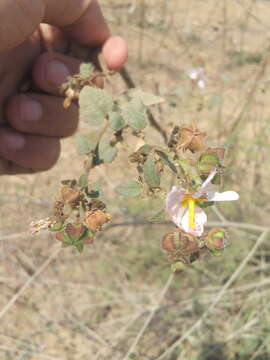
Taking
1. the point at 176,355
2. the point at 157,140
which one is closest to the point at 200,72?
the point at 157,140

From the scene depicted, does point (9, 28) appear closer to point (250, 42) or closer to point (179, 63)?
point (179, 63)

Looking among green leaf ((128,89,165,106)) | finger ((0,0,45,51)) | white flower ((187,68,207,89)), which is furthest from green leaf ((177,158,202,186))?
white flower ((187,68,207,89))

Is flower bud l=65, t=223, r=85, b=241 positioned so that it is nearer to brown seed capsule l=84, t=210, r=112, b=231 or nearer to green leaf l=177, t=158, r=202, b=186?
brown seed capsule l=84, t=210, r=112, b=231

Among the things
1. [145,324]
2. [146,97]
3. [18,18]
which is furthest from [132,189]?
[145,324]

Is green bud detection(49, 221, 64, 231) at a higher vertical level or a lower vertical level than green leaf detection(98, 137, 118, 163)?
lower

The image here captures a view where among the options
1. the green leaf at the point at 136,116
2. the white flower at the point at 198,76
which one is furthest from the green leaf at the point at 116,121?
the white flower at the point at 198,76

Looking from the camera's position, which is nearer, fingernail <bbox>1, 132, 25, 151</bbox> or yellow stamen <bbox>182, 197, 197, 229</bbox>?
yellow stamen <bbox>182, 197, 197, 229</bbox>

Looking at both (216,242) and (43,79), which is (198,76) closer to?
(43,79)
